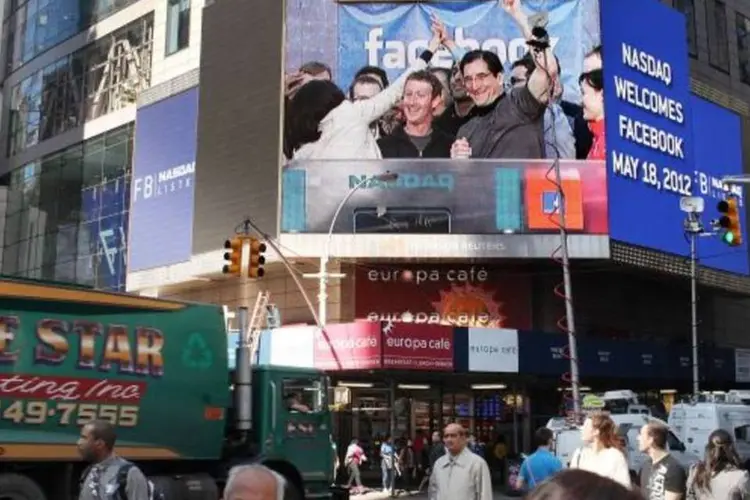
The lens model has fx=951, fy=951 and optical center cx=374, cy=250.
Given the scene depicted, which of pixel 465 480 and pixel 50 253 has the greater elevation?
pixel 50 253

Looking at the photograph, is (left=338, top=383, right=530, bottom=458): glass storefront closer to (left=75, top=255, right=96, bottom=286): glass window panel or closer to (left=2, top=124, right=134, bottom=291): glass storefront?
(left=2, top=124, right=134, bottom=291): glass storefront

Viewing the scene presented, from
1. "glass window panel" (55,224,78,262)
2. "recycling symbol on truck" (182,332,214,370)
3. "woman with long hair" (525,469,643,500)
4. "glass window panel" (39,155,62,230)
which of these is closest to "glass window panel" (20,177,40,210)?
"glass window panel" (39,155,62,230)

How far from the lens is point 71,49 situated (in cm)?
4756

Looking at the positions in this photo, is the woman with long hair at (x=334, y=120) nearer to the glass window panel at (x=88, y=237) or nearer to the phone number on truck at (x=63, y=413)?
the glass window panel at (x=88, y=237)

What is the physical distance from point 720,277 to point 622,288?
4318mm

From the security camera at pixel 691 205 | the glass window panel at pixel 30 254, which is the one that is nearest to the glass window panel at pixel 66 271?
the glass window panel at pixel 30 254

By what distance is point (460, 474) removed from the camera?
23.7 feet

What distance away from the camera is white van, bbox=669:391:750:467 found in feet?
83.7

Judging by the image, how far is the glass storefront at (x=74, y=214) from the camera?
139 ft

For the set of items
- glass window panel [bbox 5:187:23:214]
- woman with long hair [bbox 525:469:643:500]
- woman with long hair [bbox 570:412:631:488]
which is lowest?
woman with long hair [bbox 570:412:631:488]

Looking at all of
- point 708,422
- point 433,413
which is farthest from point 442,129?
point 708,422

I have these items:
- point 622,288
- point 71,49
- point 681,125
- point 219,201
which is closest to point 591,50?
point 681,125

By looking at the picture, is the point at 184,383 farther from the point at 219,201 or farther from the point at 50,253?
the point at 50,253

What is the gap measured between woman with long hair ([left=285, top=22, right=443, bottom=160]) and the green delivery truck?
62.6 ft
